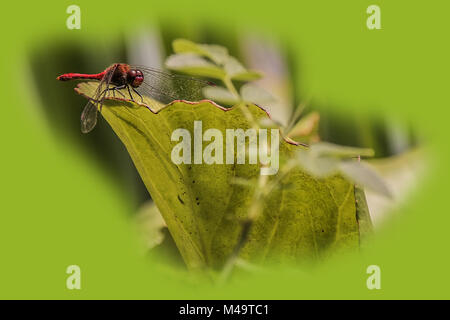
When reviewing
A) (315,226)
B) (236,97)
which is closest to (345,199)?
(315,226)

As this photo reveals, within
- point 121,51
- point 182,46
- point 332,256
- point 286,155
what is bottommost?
point 332,256

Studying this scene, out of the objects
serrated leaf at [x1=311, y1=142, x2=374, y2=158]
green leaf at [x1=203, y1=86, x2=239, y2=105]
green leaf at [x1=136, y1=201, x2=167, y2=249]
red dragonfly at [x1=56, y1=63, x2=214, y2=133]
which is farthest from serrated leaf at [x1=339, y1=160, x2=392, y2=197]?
green leaf at [x1=136, y1=201, x2=167, y2=249]

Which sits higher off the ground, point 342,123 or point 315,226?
point 342,123

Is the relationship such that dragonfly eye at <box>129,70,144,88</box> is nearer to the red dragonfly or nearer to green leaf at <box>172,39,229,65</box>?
the red dragonfly

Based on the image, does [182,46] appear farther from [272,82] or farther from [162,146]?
[272,82]

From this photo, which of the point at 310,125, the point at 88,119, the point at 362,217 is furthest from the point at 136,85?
the point at 362,217

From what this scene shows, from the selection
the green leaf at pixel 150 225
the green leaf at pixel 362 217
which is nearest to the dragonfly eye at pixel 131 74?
the green leaf at pixel 150 225

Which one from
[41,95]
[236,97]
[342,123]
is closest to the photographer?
[236,97]
